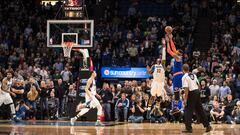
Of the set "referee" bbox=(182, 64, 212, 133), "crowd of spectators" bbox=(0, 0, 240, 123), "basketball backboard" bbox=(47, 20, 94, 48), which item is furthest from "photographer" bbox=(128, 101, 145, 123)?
"referee" bbox=(182, 64, 212, 133)

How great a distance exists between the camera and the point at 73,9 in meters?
24.5

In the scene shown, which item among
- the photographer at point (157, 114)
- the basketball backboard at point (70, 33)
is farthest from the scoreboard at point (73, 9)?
the photographer at point (157, 114)

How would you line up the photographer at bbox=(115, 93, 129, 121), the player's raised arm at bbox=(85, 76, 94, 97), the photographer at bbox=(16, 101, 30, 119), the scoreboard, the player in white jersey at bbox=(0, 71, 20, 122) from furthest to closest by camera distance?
the photographer at bbox=(16, 101, 30, 119) < the photographer at bbox=(115, 93, 129, 121) < the scoreboard < the player in white jersey at bbox=(0, 71, 20, 122) < the player's raised arm at bbox=(85, 76, 94, 97)

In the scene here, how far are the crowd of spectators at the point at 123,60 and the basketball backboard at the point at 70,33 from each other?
208 centimetres

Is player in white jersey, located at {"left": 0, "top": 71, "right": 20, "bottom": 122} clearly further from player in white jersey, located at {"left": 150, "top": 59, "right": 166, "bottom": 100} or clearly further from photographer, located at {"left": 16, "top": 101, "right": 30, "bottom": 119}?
player in white jersey, located at {"left": 150, "top": 59, "right": 166, "bottom": 100}

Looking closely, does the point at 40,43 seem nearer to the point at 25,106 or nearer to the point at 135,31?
the point at 135,31

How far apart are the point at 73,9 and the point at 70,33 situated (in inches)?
44.6

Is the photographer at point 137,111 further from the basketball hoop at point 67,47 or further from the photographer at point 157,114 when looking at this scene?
the basketball hoop at point 67,47

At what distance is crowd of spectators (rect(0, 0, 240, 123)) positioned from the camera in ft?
81.9

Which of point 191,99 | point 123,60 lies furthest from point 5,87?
point 191,99

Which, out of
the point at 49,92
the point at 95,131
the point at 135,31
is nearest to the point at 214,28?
the point at 135,31

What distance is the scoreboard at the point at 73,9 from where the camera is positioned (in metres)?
24.5

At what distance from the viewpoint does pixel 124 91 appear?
84.0 ft

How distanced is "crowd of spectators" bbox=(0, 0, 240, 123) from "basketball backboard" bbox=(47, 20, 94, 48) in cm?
208
